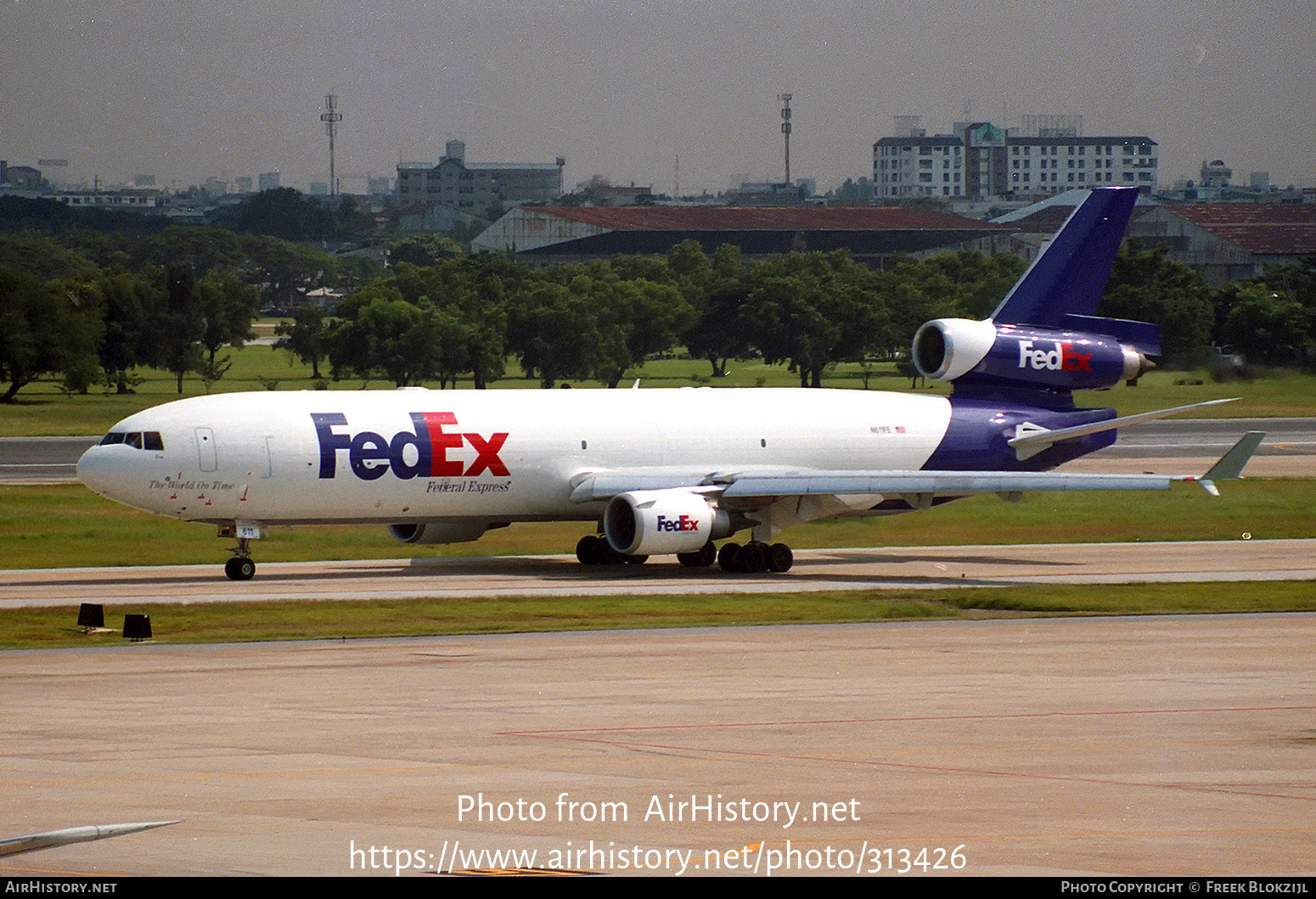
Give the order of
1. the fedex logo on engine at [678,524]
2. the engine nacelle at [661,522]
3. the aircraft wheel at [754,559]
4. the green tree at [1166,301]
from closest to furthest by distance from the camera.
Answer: the engine nacelle at [661,522]
the fedex logo on engine at [678,524]
the aircraft wheel at [754,559]
the green tree at [1166,301]

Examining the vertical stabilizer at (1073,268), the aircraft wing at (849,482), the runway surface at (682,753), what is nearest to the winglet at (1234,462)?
the aircraft wing at (849,482)

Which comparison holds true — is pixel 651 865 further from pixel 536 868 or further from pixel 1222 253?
pixel 1222 253

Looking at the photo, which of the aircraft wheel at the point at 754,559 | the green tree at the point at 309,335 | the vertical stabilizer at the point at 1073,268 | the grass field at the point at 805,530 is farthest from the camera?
the green tree at the point at 309,335

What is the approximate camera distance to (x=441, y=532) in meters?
51.8

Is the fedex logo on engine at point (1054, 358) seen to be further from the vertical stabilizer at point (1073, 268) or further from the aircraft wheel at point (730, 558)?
the aircraft wheel at point (730, 558)

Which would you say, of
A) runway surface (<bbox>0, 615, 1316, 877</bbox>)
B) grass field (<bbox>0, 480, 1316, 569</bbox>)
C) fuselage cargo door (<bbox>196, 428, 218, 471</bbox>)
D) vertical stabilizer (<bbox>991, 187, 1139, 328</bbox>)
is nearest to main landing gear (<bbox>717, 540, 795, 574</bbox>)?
grass field (<bbox>0, 480, 1316, 569</bbox>)

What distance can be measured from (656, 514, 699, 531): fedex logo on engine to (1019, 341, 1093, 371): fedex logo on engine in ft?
42.2

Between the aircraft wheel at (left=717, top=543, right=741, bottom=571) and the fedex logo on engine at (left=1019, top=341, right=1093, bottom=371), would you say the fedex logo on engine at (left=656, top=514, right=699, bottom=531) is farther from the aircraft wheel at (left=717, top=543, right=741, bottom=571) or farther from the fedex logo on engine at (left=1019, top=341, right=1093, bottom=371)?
the fedex logo on engine at (left=1019, top=341, right=1093, bottom=371)

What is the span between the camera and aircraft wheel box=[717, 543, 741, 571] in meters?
50.4

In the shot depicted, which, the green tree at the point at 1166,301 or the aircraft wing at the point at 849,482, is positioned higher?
the green tree at the point at 1166,301

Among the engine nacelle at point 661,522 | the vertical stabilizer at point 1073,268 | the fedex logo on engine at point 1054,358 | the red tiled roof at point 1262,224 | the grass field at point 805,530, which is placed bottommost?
the grass field at point 805,530

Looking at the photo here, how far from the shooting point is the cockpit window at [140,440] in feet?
151

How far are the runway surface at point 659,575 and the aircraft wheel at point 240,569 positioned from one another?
1.00 feet

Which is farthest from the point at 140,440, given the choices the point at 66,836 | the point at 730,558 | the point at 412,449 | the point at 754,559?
the point at 66,836
